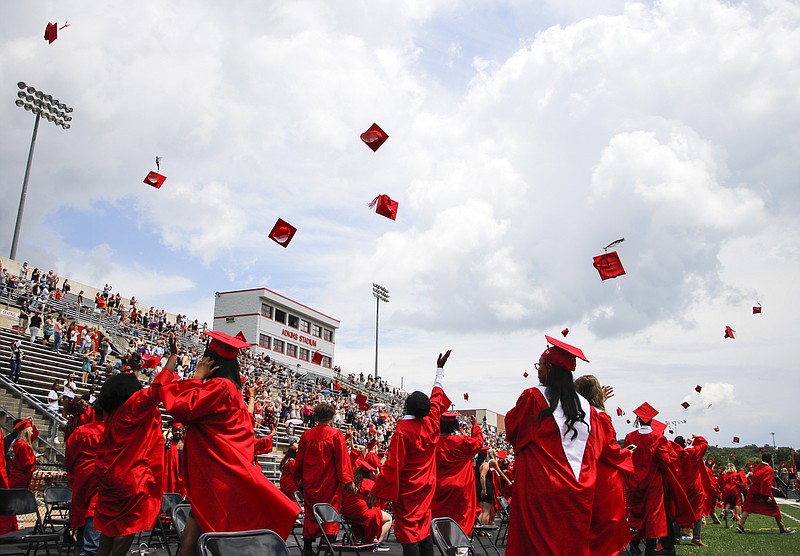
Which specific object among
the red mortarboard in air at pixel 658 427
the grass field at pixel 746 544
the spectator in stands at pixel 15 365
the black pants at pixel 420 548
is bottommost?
the grass field at pixel 746 544

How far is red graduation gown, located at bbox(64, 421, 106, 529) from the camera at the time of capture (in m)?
5.92

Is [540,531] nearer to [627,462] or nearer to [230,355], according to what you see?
[627,462]

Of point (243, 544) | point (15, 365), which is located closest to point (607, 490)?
point (243, 544)

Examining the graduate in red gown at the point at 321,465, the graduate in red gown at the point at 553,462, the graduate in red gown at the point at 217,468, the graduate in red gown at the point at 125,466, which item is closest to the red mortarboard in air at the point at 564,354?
the graduate in red gown at the point at 553,462

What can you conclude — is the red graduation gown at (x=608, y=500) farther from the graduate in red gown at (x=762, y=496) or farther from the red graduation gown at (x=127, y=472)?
the graduate in red gown at (x=762, y=496)

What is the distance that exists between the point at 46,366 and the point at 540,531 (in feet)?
61.2

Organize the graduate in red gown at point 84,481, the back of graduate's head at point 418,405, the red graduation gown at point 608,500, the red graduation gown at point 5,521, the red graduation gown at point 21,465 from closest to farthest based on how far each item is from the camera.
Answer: the red graduation gown at point 608,500 → the graduate in red gown at point 84,481 → the back of graduate's head at point 418,405 → the red graduation gown at point 5,521 → the red graduation gown at point 21,465

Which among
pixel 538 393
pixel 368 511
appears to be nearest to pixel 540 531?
pixel 538 393

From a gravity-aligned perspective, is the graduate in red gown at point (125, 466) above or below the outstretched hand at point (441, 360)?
below

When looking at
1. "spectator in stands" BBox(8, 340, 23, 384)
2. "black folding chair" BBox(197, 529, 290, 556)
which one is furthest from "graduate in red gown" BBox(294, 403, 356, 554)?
"spectator in stands" BBox(8, 340, 23, 384)

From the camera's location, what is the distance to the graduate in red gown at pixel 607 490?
4.29 metres

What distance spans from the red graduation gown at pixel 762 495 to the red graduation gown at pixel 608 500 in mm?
10232

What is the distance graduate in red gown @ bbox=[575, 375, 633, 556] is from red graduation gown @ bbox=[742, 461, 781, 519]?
10.2 metres

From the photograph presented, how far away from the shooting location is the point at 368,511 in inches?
319
